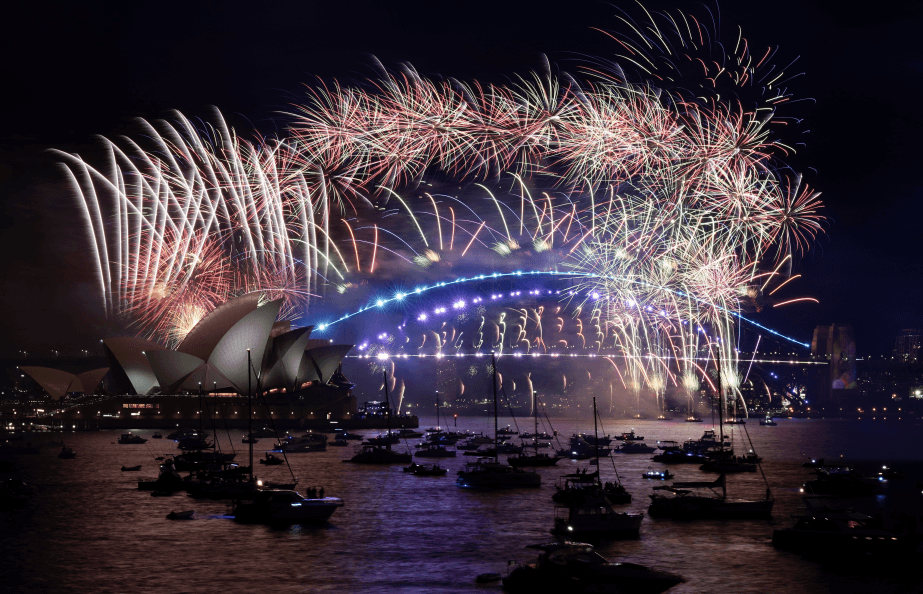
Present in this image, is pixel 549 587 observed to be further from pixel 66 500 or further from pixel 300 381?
pixel 300 381

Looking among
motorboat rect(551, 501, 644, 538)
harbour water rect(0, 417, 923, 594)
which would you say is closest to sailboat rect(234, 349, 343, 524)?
harbour water rect(0, 417, 923, 594)

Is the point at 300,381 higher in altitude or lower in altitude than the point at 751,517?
higher

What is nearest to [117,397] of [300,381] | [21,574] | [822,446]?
[300,381]

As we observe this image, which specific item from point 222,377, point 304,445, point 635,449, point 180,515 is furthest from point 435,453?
point 222,377

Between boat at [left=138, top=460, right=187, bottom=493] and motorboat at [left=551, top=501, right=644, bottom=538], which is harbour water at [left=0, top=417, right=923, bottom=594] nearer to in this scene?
motorboat at [left=551, top=501, right=644, bottom=538]

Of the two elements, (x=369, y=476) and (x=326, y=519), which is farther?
(x=369, y=476)

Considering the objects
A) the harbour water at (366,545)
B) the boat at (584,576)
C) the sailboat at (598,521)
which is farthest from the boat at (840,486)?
the boat at (584,576)

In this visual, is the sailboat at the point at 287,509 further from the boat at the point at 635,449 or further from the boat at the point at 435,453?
the boat at the point at 635,449
